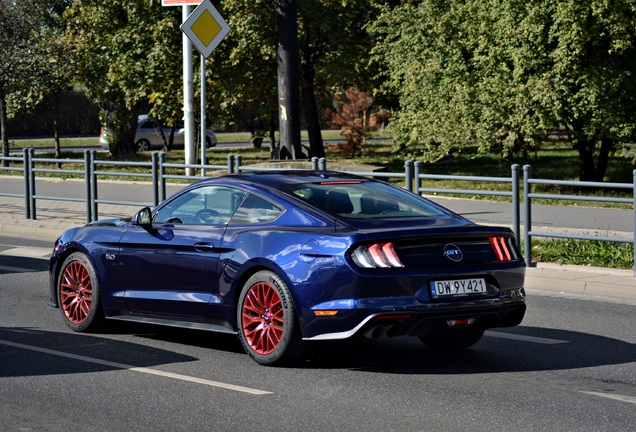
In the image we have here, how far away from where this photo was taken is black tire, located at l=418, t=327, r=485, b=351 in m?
9.13

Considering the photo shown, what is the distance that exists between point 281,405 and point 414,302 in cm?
129

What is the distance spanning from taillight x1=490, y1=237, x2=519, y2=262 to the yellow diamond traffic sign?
10.3m

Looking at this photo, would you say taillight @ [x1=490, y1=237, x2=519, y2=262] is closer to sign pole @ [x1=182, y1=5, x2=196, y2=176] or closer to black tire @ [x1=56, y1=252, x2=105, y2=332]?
black tire @ [x1=56, y1=252, x2=105, y2=332]

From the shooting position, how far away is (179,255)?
9.20 m

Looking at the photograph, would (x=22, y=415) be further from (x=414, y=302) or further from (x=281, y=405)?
(x=414, y=302)

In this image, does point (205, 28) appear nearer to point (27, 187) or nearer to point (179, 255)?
point (27, 187)

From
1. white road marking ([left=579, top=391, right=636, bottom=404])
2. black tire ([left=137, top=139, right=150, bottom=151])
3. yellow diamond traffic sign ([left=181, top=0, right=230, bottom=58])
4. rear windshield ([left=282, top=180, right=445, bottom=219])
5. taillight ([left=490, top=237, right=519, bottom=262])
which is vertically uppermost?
yellow diamond traffic sign ([left=181, top=0, right=230, bottom=58])

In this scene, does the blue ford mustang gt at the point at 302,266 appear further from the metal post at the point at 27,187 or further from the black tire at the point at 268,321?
the metal post at the point at 27,187

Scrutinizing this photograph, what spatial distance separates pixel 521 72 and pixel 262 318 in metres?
19.3

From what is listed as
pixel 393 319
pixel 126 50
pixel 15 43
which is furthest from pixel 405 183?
pixel 15 43

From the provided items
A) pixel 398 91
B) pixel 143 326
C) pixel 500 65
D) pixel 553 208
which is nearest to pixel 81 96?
pixel 398 91

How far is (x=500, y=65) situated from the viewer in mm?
27906

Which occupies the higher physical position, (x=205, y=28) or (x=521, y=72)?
(x=205, y=28)

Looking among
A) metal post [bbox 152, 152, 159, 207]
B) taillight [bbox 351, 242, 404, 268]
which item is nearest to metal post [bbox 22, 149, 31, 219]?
metal post [bbox 152, 152, 159, 207]
